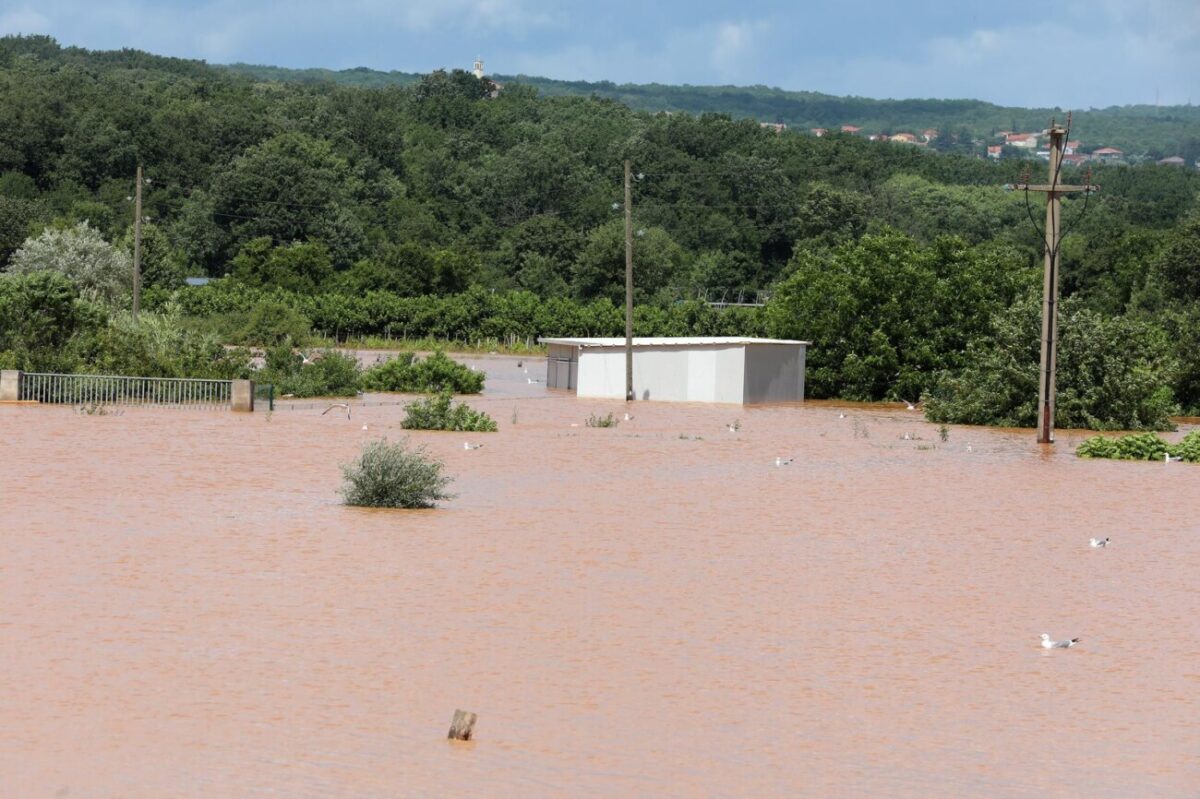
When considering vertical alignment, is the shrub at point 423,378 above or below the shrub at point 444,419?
above

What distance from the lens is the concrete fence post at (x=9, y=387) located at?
1832 inches

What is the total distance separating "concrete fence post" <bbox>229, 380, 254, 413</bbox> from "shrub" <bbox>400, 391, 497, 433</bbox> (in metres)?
4.65

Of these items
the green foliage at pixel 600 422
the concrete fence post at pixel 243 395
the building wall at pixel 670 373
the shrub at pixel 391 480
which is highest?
the building wall at pixel 670 373

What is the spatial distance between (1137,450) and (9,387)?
27927mm

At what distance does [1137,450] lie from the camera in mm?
40156

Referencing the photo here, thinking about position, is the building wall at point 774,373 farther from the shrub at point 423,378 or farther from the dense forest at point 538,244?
the shrub at point 423,378

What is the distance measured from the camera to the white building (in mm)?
59125

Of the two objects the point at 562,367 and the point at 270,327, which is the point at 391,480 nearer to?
the point at 562,367

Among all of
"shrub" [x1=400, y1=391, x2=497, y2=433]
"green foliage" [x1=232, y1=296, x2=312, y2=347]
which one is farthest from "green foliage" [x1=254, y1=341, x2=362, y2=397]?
"shrub" [x1=400, y1=391, x2=497, y2=433]

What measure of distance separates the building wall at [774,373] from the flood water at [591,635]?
24784mm

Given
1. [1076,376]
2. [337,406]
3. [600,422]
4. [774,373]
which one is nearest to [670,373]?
[774,373]

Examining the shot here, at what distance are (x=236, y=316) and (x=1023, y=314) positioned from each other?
35297mm

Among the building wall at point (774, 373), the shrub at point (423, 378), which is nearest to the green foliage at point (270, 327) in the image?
the shrub at point (423, 378)

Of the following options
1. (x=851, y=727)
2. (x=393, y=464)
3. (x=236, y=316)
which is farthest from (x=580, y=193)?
(x=851, y=727)
